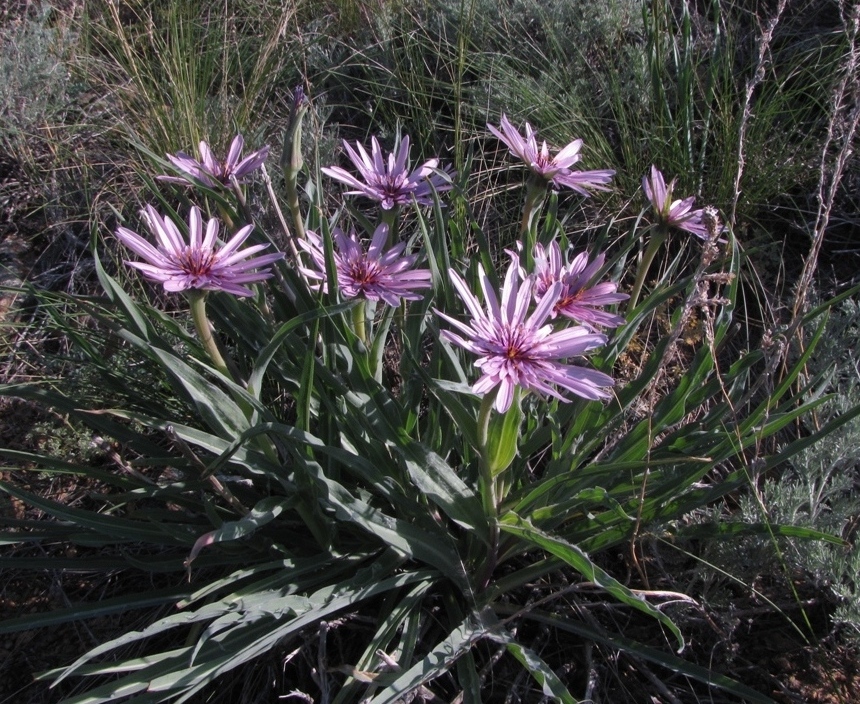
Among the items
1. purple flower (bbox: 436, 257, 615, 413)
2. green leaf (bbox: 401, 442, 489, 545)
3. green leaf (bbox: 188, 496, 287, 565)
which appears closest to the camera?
purple flower (bbox: 436, 257, 615, 413)

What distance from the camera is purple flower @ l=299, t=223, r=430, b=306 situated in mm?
1380

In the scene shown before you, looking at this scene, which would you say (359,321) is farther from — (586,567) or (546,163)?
(586,567)

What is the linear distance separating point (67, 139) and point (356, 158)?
5.79ft

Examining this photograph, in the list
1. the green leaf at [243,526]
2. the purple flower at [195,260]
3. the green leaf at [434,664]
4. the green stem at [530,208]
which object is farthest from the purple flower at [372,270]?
the green leaf at [434,664]

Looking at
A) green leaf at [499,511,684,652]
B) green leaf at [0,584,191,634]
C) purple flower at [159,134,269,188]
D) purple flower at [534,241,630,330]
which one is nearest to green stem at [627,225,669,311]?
purple flower at [534,241,630,330]

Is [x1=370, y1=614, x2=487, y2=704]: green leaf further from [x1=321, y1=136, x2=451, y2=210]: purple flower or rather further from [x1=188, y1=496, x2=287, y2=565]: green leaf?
[x1=321, y1=136, x2=451, y2=210]: purple flower

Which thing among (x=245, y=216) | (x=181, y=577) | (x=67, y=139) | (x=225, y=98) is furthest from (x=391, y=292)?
(x=67, y=139)

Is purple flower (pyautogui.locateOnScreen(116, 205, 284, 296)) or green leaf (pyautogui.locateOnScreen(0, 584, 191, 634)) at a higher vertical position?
purple flower (pyautogui.locateOnScreen(116, 205, 284, 296))

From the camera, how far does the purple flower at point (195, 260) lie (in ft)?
4.10

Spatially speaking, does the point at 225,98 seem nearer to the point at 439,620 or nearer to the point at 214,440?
the point at 214,440

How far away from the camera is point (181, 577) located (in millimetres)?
1811

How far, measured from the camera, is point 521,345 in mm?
1207

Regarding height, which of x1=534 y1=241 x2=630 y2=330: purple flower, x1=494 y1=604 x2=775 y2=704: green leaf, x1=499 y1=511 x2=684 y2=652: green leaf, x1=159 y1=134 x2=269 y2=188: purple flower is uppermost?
x1=159 y1=134 x2=269 y2=188: purple flower

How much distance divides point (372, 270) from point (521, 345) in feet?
1.20
